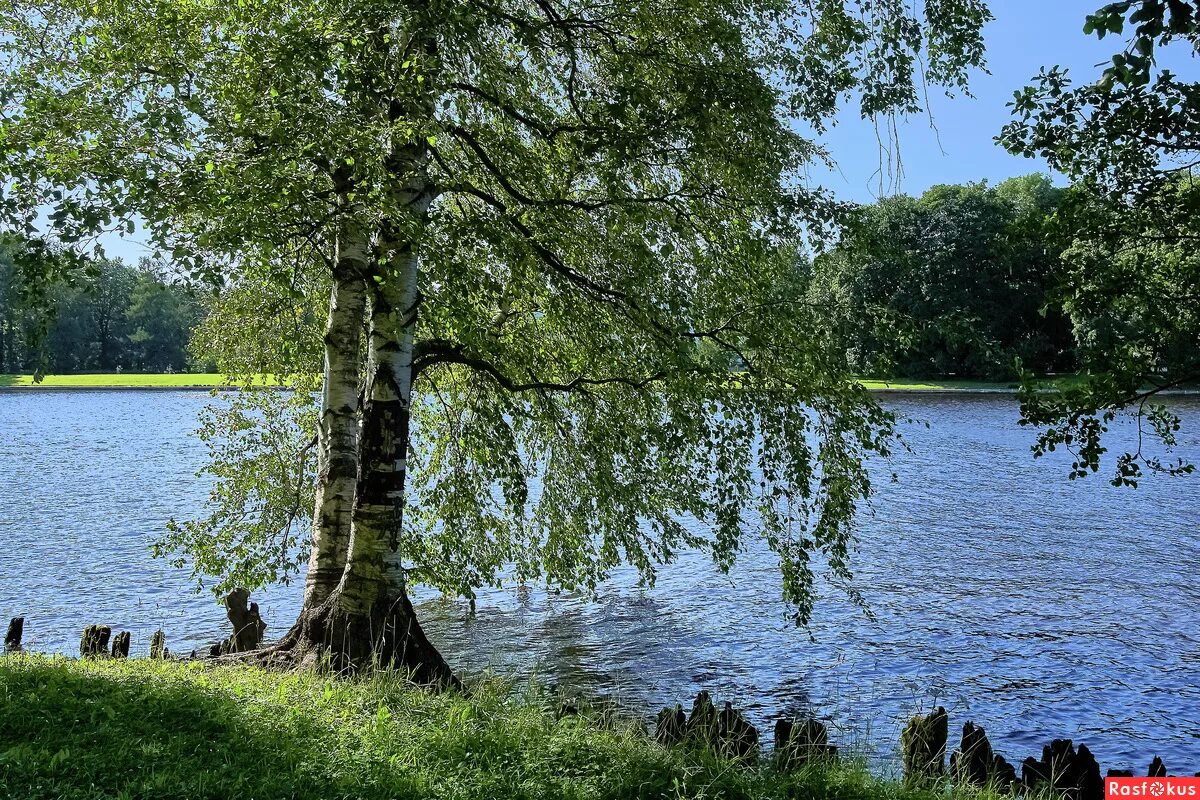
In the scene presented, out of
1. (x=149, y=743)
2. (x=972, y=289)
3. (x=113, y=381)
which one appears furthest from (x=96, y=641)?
(x=113, y=381)

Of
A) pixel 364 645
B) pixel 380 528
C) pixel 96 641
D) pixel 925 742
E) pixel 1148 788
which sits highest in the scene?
pixel 380 528

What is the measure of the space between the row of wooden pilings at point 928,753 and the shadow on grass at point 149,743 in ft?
11.1

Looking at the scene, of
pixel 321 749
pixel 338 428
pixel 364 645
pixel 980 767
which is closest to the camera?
pixel 321 749

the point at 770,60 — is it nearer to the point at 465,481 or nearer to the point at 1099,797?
the point at 465,481

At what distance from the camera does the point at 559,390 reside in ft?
40.9

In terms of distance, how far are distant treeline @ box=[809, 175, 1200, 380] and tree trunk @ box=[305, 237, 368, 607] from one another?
5.33 metres

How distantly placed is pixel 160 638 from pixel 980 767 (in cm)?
1011

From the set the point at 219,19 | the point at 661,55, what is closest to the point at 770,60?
the point at 661,55

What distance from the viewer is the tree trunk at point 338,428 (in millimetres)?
11344

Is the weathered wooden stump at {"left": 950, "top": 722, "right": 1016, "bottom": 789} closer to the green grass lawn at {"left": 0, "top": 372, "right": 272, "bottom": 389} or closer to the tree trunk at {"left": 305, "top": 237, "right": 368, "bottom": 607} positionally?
the tree trunk at {"left": 305, "top": 237, "right": 368, "bottom": 607}

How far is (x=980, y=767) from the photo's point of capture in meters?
9.43

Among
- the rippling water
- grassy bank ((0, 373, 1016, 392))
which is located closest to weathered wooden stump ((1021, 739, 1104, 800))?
the rippling water

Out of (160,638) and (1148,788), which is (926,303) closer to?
(1148,788)

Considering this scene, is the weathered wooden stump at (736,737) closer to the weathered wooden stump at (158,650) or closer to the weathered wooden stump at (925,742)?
the weathered wooden stump at (925,742)
